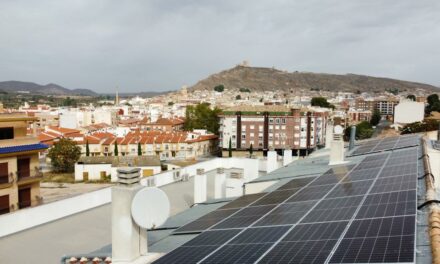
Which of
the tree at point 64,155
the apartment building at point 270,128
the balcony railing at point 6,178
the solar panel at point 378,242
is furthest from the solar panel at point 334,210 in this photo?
the apartment building at point 270,128

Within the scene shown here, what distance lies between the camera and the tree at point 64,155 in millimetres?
55969

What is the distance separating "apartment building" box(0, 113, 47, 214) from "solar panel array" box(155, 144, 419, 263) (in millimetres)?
14693

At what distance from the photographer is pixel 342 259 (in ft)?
17.6

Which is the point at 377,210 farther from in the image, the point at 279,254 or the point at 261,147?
the point at 261,147

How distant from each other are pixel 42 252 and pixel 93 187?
35513 millimetres

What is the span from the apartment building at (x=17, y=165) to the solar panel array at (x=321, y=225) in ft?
48.2

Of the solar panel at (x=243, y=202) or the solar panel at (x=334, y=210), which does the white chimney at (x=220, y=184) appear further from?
the solar panel at (x=334, y=210)

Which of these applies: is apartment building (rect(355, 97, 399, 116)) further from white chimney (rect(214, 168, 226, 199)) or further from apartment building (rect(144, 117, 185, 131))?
white chimney (rect(214, 168, 226, 199))

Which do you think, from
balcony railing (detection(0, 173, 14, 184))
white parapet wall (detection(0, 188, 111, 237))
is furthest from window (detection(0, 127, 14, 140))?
white parapet wall (detection(0, 188, 111, 237))

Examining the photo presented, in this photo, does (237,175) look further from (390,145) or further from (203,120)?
(203,120)

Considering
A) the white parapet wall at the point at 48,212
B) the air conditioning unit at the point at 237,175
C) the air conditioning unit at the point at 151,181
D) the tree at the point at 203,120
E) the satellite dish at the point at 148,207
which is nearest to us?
the satellite dish at the point at 148,207

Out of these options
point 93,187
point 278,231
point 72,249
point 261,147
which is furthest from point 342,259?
point 261,147

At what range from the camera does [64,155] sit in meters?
56.0

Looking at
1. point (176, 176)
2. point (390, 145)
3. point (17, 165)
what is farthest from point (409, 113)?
point (17, 165)
